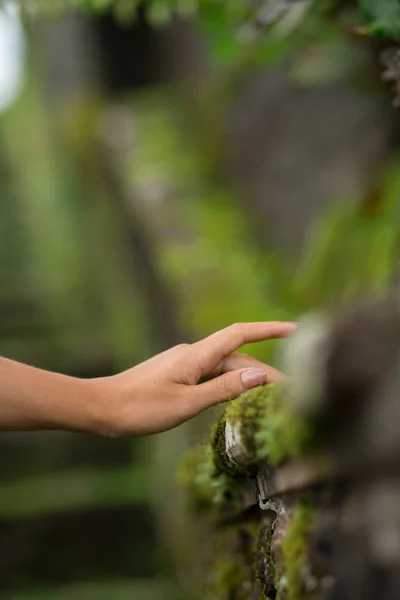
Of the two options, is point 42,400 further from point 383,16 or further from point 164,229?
point 164,229

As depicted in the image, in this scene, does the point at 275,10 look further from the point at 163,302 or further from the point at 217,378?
the point at 163,302

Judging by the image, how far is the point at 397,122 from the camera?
3.33 meters

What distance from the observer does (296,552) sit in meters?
0.97

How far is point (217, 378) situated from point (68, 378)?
0.21m

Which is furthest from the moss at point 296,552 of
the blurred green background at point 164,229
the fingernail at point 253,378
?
the blurred green background at point 164,229

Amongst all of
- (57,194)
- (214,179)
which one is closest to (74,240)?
(57,194)

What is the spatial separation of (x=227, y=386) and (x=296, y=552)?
0.31 metres

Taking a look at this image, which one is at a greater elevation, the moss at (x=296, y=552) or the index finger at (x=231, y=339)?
the index finger at (x=231, y=339)

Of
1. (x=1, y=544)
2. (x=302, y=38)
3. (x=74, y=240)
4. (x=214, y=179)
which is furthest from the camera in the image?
(x=74, y=240)

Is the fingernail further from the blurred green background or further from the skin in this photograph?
the blurred green background

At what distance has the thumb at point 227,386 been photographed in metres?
1.21

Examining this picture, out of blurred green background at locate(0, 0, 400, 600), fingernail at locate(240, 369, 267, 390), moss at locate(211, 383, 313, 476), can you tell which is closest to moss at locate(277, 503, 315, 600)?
moss at locate(211, 383, 313, 476)

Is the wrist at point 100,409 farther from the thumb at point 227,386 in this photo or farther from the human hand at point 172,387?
the thumb at point 227,386

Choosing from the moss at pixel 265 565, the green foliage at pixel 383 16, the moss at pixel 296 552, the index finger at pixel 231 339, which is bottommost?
the moss at pixel 296 552
